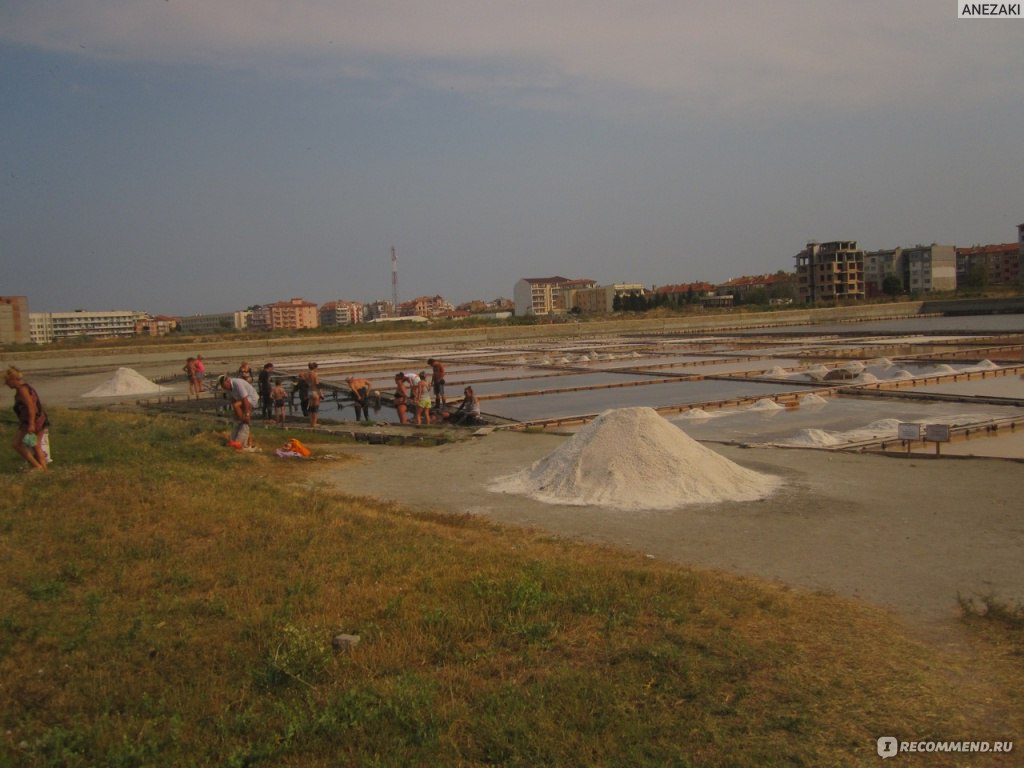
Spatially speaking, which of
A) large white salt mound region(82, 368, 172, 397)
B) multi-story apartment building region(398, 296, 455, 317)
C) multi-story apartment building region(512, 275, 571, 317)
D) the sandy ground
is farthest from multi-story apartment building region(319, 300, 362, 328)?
the sandy ground

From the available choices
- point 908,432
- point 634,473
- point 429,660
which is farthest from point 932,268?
point 429,660

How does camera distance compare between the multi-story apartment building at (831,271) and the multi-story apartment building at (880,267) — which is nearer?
the multi-story apartment building at (831,271)

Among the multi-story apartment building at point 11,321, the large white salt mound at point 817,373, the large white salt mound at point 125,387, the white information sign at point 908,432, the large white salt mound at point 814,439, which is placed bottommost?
the large white salt mound at point 814,439

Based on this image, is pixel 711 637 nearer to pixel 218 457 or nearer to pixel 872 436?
pixel 218 457

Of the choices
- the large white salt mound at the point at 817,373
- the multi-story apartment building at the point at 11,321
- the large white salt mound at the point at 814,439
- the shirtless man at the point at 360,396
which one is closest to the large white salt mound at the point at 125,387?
the shirtless man at the point at 360,396

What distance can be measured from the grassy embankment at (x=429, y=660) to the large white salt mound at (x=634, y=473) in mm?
2157

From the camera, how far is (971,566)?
597 cm

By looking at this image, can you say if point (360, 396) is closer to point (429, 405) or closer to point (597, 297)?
point (429, 405)

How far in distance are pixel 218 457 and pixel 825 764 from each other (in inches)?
370

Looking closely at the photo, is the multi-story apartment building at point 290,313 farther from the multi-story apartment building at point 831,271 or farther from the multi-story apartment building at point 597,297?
the multi-story apartment building at point 831,271

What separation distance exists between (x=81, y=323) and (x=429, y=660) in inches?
5594

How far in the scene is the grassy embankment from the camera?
338cm

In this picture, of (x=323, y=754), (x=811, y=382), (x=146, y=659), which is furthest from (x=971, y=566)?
(x=811, y=382)

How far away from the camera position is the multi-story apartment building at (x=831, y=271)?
85.6 metres
